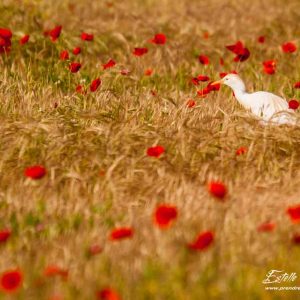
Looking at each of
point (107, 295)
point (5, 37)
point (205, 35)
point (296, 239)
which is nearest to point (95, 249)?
point (107, 295)

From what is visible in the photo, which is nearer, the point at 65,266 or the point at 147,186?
the point at 65,266

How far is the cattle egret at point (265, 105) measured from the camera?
157 inches

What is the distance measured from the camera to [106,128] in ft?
12.6

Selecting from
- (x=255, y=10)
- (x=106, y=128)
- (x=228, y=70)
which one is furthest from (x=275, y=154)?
(x=255, y=10)

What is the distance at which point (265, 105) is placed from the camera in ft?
13.7

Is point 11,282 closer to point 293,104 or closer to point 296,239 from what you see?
point 296,239

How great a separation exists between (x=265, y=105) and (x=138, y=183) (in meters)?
1.00

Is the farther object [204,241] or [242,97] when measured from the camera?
[242,97]

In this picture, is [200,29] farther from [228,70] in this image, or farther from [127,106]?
[127,106]

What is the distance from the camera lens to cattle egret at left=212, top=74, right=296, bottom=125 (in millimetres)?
3984

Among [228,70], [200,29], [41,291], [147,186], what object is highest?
[200,29]

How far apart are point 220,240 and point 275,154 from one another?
1.06 meters

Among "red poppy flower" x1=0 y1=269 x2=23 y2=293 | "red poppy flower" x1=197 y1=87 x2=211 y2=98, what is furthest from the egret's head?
"red poppy flower" x1=0 y1=269 x2=23 y2=293

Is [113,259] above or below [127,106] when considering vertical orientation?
below
